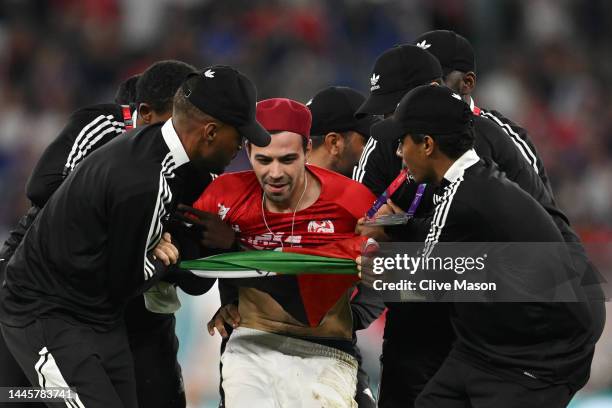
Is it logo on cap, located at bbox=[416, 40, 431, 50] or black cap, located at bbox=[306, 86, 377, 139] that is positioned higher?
logo on cap, located at bbox=[416, 40, 431, 50]

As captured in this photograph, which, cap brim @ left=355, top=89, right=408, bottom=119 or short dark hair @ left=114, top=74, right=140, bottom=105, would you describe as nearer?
cap brim @ left=355, top=89, right=408, bottom=119

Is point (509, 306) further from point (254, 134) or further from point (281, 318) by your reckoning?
point (254, 134)

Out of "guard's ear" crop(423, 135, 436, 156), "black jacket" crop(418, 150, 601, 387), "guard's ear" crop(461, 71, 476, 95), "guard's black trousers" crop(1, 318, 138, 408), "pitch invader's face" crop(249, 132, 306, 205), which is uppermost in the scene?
"guard's ear" crop(461, 71, 476, 95)

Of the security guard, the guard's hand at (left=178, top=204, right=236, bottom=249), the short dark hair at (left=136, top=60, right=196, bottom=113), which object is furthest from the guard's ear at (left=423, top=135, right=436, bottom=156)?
the short dark hair at (left=136, top=60, right=196, bottom=113)

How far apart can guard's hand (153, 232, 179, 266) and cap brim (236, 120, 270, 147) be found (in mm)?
549

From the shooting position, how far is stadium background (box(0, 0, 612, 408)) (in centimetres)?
1120

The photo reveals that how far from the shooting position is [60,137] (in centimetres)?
536

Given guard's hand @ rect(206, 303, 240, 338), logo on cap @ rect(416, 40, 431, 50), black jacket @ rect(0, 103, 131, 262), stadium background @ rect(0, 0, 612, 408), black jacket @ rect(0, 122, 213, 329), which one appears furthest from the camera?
stadium background @ rect(0, 0, 612, 408)

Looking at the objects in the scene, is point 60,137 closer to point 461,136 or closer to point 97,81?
point 461,136

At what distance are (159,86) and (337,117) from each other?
1.14 m

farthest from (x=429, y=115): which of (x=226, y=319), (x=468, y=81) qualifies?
(x=226, y=319)

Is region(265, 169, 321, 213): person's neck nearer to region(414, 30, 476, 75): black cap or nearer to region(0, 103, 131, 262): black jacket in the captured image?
region(0, 103, 131, 262): black jacket

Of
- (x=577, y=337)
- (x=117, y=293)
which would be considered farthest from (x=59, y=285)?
(x=577, y=337)

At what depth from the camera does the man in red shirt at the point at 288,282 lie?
204 inches
